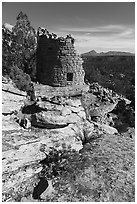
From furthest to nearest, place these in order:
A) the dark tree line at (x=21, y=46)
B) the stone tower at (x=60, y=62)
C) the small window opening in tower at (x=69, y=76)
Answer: the dark tree line at (x=21, y=46)
the small window opening in tower at (x=69, y=76)
the stone tower at (x=60, y=62)

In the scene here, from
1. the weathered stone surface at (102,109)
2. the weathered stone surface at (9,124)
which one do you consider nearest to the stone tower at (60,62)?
the weathered stone surface at (102,109)

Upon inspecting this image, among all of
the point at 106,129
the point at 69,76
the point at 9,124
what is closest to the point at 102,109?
the point at 106,129

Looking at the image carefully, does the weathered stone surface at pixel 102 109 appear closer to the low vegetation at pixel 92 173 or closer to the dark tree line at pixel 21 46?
the low vegetation at pixel 92 173

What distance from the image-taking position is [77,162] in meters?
9.77

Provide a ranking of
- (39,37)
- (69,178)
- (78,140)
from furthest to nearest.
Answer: (39,37), (78,140), (69,178)

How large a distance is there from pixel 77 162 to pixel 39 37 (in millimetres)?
10088

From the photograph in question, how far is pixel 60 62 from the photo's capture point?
47.8ft

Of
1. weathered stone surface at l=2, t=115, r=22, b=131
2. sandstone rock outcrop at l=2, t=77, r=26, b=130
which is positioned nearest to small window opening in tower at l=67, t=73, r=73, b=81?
sandstone rock outcrop at l=2, t=77, r=26, b=130

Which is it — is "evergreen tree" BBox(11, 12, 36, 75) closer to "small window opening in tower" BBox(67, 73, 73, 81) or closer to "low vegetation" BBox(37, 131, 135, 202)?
"small window opening in tower" BBox(67, 73, 73, 81)

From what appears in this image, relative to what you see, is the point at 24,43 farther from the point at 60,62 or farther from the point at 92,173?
the point at 92,173

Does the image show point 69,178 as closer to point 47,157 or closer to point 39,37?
point 47,157

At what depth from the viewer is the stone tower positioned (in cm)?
1457

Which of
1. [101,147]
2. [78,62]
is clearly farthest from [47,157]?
[78,62]

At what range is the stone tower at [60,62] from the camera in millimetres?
14570
